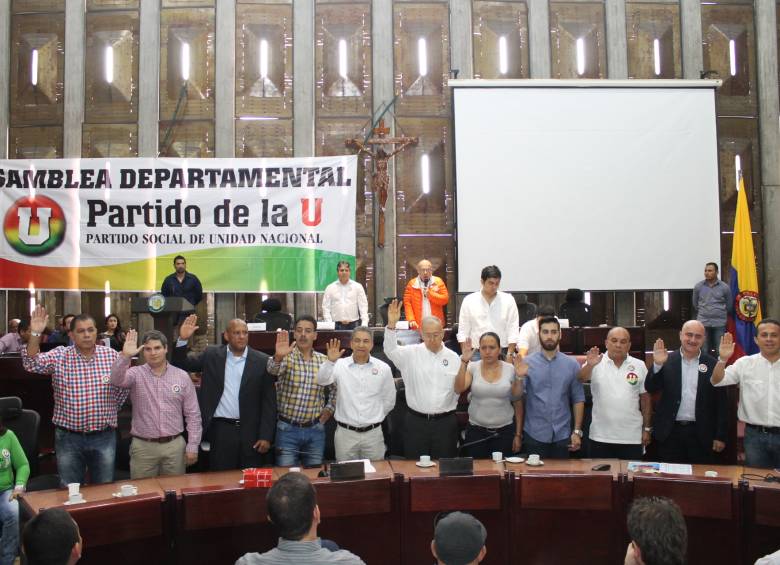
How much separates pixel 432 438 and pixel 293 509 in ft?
7.90

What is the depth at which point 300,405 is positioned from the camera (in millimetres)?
4652

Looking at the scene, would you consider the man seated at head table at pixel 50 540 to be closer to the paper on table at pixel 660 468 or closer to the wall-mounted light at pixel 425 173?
the paper on table at pixel 660 468

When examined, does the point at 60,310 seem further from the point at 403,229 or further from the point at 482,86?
the point at 482,86

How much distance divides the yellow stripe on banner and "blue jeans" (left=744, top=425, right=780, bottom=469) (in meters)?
4.57

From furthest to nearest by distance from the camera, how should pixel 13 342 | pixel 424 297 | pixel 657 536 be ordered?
pixel 424 297 → pixel 13 342 → pixel 657 536

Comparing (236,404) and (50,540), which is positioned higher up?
(236,404)

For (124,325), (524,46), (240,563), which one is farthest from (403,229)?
(240,563)

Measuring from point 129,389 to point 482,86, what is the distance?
19.2ft

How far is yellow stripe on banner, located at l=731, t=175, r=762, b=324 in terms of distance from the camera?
844cm

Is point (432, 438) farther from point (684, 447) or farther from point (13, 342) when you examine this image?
point (13, 342)

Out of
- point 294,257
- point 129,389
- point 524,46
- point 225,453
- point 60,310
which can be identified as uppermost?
point 524,46

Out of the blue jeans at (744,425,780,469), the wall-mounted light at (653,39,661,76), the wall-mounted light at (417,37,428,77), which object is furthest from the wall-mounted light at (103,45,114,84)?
the blue jeans at (744,425,780,469)

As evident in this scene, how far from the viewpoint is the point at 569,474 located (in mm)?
3791

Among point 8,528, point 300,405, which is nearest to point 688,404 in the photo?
point 300,405
